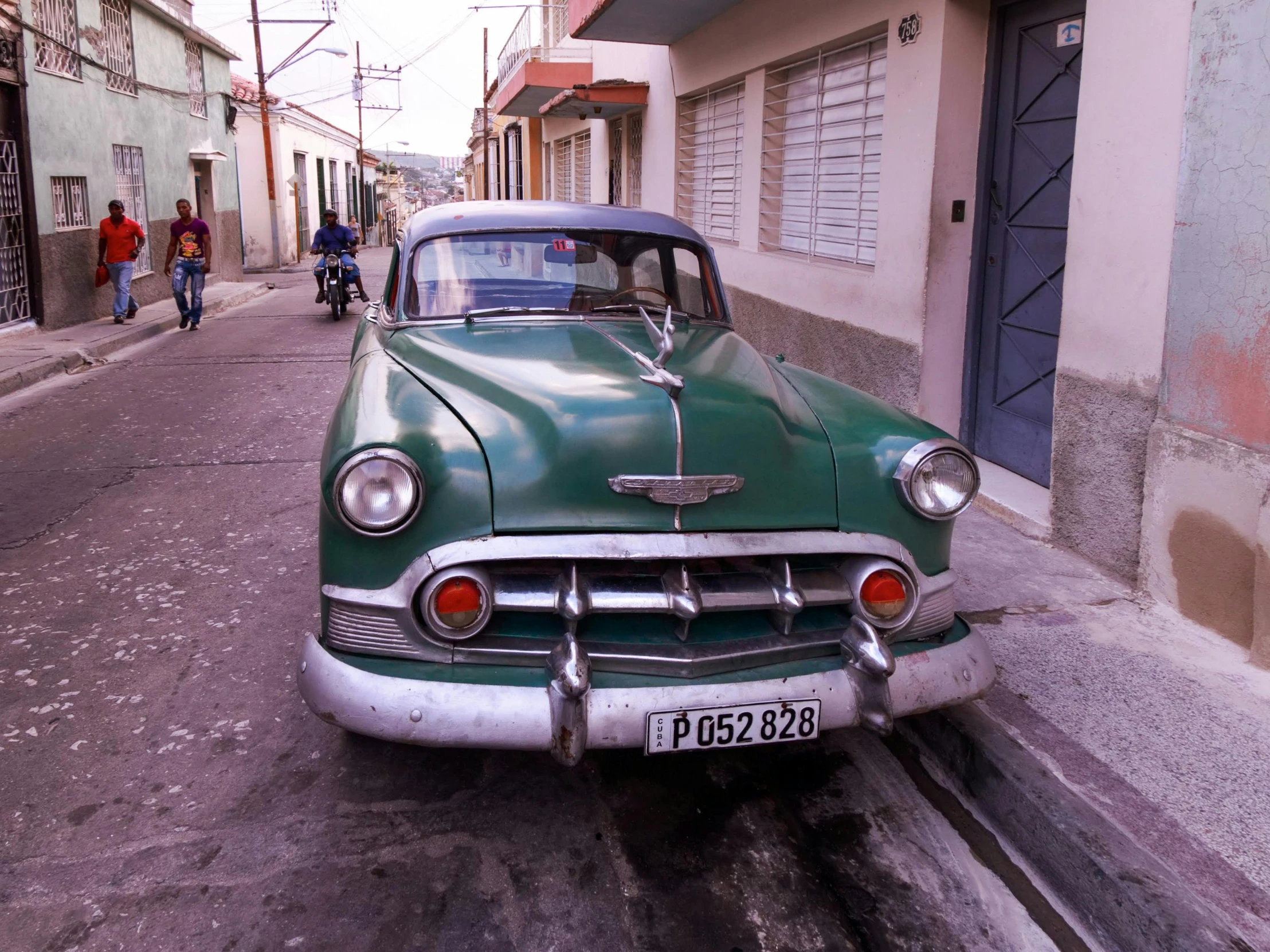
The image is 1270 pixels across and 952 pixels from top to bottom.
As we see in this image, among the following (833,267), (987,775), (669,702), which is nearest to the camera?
(669,702)

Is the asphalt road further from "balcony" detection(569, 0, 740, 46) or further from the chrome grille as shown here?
"balcony" detection(569, 0, 740, 46)

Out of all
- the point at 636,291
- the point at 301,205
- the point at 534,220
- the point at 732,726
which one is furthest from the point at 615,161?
the point at 301,205

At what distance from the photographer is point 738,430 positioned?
2764 mm

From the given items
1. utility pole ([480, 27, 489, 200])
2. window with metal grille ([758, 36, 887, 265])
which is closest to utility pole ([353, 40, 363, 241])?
utility pole ([480, 27, 489, 200])

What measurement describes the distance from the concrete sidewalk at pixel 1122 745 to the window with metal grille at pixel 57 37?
504 inches

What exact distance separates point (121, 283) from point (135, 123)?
13.3 feet

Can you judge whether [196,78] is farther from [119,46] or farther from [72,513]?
[72,513]

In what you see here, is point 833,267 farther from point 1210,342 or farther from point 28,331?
point 28,331

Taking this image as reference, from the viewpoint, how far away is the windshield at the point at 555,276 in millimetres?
3965

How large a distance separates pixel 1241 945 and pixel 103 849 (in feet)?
8.71

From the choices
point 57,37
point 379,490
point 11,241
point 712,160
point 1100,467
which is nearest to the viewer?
point 379,490

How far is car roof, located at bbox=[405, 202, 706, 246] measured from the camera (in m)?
4.20

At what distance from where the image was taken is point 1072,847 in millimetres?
2613

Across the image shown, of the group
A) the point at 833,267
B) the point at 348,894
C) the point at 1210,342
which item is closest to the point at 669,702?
Answer: the point at 348,894
